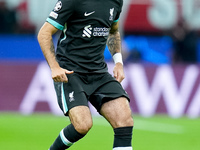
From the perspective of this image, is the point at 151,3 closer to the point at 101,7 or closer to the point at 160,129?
the point at 160,129

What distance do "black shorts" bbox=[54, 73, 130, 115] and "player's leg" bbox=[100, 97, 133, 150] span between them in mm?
81

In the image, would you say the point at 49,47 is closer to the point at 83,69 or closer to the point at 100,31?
the point at 83,69

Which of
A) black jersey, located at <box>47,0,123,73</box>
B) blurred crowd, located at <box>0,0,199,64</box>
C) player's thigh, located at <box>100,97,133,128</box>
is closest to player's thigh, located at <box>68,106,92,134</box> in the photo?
player's thigh, located at <box>100,97,133,128</box>

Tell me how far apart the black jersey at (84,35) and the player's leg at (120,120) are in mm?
467

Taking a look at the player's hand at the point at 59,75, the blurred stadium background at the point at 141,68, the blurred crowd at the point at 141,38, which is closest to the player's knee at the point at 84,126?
the player's hand at the point at 59,75

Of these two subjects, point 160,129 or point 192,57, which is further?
point 192,57

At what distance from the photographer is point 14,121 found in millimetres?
13266

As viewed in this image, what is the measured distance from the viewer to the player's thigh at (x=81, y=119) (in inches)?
266

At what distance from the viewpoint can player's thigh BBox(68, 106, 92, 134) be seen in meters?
6.75

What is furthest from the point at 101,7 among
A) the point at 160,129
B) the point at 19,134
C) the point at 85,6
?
the point at 160,129

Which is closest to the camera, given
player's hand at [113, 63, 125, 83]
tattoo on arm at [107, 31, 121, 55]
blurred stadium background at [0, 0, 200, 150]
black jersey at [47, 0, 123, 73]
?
black jersey at [47, 0, 123, 73]

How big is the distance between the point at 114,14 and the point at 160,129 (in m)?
5.63

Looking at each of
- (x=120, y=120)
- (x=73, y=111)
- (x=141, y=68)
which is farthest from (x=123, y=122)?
(x=141, y=68)

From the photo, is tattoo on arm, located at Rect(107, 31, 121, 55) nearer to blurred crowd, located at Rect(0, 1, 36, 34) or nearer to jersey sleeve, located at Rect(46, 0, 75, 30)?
jersey sleeve, located at Rect(46, 0, 75, 30)
